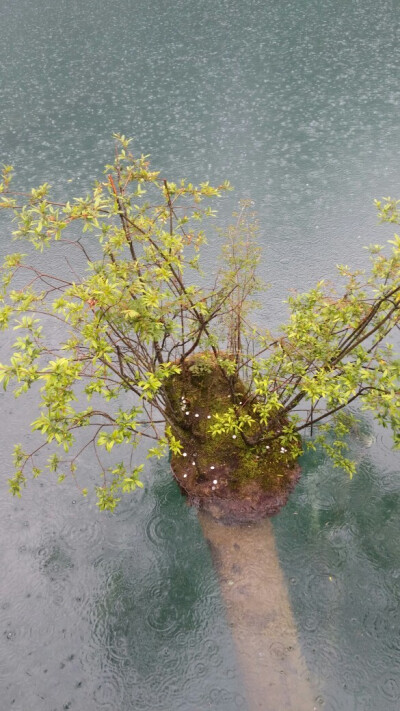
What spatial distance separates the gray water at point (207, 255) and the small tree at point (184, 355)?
1.13 feet

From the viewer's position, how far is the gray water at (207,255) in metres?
2.69

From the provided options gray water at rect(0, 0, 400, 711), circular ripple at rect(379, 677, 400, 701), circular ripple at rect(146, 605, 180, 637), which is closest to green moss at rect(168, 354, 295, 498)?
gray water at rect(0, 0, 400, 711)

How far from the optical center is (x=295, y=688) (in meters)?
2.54

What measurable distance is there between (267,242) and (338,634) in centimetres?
341

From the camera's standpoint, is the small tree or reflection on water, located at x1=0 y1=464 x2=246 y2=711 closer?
the small tree

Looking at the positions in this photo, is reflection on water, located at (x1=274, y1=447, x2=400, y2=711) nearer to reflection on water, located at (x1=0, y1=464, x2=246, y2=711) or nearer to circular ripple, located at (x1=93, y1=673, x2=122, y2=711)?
reflection on water, located at (x1=0, y1=464, x2=246, y2=711)

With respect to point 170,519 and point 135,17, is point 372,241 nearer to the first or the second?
point 170,519

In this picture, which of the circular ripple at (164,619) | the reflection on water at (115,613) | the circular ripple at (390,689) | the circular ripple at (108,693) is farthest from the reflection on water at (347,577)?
the circular ripple at (108,693)

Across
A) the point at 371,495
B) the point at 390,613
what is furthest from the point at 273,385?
the point at 390,613

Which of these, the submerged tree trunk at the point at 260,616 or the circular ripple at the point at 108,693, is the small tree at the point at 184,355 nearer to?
the submerged tree trunk at the point at 260,616

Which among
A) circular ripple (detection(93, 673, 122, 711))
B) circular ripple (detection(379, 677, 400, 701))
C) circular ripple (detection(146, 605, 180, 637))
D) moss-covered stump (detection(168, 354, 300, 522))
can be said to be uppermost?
moss-covered stump (detection(168, 354, 300, 522))

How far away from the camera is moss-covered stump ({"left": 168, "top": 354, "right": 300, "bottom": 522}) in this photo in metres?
3.18

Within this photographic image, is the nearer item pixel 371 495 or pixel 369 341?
pixel 371 495

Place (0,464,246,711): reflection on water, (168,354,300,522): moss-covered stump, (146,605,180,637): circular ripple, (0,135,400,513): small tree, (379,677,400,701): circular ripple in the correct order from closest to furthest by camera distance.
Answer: (0,135,400,513): small tree
(379,677,400,701): circular ripple
(0,464,246,711): reflection on water
(146,605,180,637): circular ripple
(168,354,300,522): moss-covered stump
